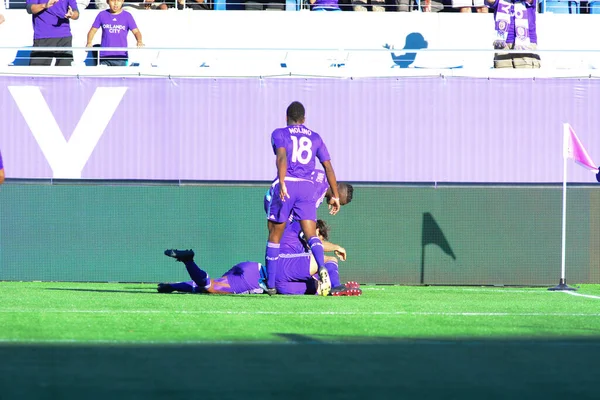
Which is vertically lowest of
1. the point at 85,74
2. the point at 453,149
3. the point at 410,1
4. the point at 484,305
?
the point at 484,305

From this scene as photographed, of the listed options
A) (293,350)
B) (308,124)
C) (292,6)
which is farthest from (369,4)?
(293,350)

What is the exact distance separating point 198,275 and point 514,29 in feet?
33.5

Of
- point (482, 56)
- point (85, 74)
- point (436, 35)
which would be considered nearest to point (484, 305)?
point (85, 74)

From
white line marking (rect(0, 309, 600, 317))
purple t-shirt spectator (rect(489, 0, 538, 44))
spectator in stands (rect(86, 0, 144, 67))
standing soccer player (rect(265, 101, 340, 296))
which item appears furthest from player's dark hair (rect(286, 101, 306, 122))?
purple t-shirt spectator (rect(489, 0, 538, 44))

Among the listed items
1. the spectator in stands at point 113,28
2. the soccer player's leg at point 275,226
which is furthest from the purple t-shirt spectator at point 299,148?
the spectator in stands at point 113,28

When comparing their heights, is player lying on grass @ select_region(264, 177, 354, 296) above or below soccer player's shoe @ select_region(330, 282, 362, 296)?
above

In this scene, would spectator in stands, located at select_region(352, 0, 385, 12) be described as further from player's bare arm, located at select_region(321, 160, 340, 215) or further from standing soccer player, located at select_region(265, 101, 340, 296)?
player's bare arm, located at select_region(321, 160, 340, 215)

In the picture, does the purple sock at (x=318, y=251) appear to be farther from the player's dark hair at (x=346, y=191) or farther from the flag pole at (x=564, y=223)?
the flag pole at (x=564, y=223)

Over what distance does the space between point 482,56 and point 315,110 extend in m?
4.69

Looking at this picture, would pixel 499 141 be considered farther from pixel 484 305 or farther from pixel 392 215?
pixel 484 305

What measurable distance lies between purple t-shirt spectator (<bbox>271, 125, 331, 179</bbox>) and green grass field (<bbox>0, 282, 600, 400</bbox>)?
171cm

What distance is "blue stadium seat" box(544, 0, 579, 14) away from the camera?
76.7ft

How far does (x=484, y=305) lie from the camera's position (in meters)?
10.7

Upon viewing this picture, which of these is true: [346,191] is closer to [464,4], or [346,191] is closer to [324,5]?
[324,5]
